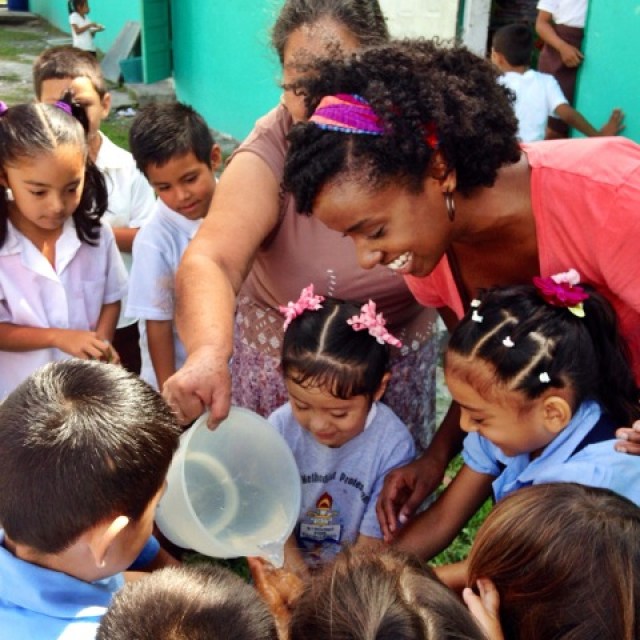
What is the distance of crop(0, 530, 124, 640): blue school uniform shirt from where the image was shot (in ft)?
4.37

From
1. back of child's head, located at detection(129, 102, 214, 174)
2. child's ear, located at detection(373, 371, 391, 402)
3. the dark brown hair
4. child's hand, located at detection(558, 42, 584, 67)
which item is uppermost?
the dark brown hair

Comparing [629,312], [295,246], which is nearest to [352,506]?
[295,246]

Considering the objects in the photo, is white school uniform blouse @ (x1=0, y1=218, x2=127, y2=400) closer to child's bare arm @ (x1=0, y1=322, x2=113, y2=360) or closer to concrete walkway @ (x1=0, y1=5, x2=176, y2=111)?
child's bare arm @ (x1=0, y1=322, x2=113, y2=360)

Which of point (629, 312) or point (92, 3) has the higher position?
point (629, 312)

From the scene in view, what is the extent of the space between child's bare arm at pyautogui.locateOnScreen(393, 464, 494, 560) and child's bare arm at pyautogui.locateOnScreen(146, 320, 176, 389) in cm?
100

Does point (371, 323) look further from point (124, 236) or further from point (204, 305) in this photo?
point (124, 236)

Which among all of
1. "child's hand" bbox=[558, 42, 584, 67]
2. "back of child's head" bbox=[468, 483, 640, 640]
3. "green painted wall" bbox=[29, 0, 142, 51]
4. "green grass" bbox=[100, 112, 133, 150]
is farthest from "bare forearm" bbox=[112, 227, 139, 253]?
"green painted wall" bbox=[29, 0, 142, 51]

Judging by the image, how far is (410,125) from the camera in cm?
153

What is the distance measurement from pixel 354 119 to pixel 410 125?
4.2 inches

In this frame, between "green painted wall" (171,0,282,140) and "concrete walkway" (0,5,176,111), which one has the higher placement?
"green painted wall" (171,0,282,140)

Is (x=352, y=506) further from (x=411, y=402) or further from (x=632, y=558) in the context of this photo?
(x=632, y=558)

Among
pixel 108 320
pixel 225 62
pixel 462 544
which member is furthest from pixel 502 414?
pixel 225 62

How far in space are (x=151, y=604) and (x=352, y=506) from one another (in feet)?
3.81

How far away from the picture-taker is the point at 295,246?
6.88ft
